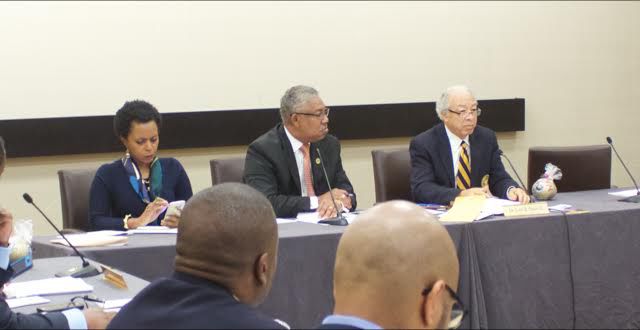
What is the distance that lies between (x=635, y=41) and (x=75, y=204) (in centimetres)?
445

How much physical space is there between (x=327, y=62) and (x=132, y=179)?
2122 mm

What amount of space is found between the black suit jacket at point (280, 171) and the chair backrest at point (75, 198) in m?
0.77

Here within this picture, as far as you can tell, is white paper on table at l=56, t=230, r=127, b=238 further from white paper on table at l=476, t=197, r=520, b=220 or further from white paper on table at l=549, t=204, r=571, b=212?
white paper on table at l=549, t=204, r=571, b=212

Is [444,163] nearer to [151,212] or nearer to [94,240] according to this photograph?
[151,212]

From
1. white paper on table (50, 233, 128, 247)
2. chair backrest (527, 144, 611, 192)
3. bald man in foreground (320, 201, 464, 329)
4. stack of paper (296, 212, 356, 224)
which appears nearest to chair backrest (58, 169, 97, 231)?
white paper on table (50, 233, 128, 247)

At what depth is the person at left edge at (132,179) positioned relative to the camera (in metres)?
4.05

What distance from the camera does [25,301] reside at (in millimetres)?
2512

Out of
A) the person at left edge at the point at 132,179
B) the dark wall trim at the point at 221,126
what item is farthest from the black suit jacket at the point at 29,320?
the dark wall trim at the point at 221,126

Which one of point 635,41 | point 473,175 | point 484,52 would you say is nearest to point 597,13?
point 635,41

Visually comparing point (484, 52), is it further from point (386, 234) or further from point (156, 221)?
point (386, 234)

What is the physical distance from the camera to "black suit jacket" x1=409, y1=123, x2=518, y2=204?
4531 millimetres

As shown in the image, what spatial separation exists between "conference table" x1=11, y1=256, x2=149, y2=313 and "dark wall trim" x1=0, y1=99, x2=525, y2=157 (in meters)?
2.19

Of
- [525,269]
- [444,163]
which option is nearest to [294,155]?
[444,163]

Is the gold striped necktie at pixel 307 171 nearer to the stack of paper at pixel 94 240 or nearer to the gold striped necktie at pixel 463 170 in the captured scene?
the gold striped necktie at pixel 463 170
